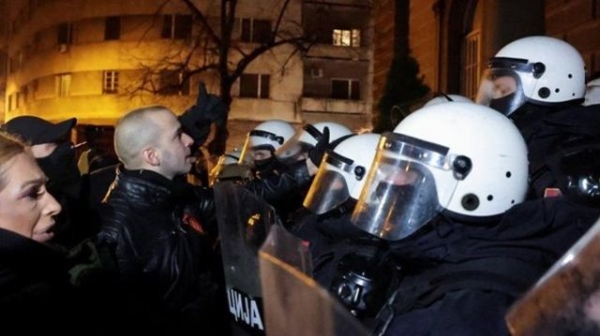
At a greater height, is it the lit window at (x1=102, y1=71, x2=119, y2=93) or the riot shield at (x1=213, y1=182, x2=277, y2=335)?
the lit window at (x1=102, y1=71, x2=119, y2=93)

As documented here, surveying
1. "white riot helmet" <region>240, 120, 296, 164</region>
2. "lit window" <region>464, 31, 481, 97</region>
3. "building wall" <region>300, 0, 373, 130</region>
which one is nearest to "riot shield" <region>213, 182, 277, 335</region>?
"white riot helmet" <region>240, 120, 296, 164</region>

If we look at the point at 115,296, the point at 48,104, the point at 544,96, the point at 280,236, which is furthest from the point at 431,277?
the point at 48,104

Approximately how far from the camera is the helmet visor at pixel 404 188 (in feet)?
8.46

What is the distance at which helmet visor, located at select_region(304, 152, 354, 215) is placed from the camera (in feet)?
13.0

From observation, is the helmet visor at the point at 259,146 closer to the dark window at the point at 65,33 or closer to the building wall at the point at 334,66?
the building wall at the point at 334,66

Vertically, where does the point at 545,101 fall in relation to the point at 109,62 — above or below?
below

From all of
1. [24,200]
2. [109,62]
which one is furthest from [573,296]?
[109,62]

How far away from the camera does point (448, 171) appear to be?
2598 millimetres

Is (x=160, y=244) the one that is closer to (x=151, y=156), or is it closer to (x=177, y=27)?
(x=151, y=156)

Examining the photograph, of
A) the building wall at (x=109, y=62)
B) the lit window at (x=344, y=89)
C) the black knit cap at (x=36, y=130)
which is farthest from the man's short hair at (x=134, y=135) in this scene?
the lit window at (x=344, y=89)

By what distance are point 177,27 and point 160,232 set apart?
113 ft

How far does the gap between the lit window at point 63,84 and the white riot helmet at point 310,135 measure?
1458 inches

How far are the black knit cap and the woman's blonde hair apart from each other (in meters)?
1.89

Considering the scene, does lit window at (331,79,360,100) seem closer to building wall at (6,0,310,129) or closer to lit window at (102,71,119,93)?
building wall at (6,0,310,129)
